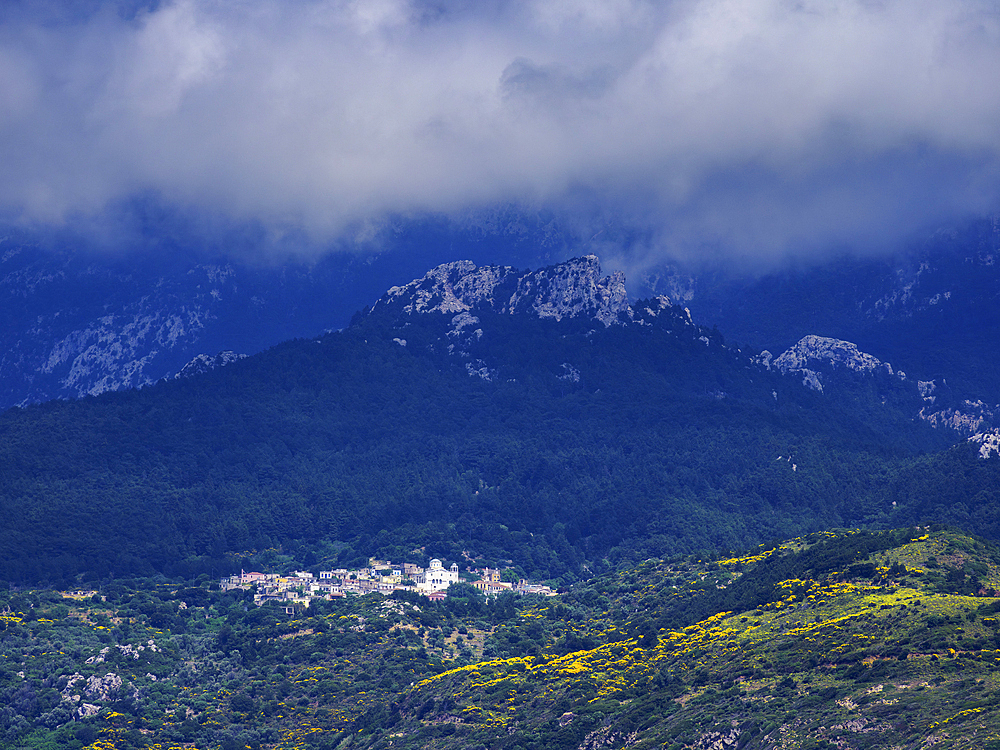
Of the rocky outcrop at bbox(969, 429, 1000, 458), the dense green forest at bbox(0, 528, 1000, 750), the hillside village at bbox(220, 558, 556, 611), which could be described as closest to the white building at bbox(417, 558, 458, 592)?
the hillside village at bbox(220, 558, 556, 611)

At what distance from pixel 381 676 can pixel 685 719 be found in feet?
150

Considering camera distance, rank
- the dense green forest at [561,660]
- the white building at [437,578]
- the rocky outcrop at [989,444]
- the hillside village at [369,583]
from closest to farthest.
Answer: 1. the dense green forest at [561,660]
2. the hillside village at [369,583]
3. the white building at [437,578]
4. the rocky outcrop at [989,444]

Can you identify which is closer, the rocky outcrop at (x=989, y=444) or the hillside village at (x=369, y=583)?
the hillside village at (x=369, y=583)

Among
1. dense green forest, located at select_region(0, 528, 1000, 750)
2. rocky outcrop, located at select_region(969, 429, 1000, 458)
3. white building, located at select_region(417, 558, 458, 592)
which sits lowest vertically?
dense green forest, located at select_region(0, 528, 1000, 750)

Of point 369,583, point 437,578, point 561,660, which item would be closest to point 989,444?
point 437,578

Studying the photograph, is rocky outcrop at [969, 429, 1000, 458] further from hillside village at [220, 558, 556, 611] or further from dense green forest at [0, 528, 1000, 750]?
hillside village at [220, 558, 556, 611]

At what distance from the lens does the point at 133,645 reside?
512ft

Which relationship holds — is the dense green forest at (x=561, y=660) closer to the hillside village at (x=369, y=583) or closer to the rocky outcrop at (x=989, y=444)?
the hillside village at (x=369, y=583)

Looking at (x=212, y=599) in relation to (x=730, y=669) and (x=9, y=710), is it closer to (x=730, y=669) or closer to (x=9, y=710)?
(x=9, y=710)

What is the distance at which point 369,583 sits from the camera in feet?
603

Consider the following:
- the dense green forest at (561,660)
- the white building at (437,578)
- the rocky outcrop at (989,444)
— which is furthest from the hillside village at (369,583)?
the rocky outcrop at (989,444)

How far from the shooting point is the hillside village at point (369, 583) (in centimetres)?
17838

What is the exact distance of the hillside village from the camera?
585 ft

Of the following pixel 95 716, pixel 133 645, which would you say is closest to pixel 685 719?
pixel 95 716
